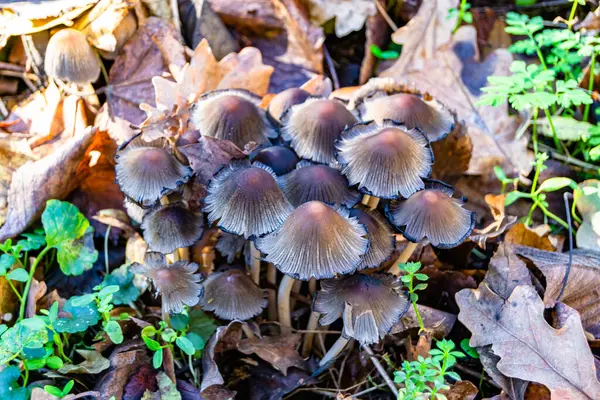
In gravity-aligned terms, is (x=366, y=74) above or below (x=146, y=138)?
below

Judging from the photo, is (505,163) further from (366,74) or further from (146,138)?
(146,138)

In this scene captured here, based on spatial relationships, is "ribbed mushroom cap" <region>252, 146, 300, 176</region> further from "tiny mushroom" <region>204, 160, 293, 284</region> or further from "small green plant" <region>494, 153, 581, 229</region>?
"small green plant" <region>494, 153, 581, 229</region>

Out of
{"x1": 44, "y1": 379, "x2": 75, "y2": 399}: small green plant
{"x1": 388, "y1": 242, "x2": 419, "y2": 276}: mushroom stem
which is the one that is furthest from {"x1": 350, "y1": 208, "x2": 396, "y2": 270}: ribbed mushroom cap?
{"x1": 44, "y1": 379, "x2": 75, "y2": 399}: small green plant

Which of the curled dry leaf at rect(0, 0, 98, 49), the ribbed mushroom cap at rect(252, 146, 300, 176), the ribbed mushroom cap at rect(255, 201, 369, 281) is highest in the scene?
the curled dry leaf at rect(0, 0, 98, 49)

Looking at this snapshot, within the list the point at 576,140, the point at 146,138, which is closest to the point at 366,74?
the point at 576,140

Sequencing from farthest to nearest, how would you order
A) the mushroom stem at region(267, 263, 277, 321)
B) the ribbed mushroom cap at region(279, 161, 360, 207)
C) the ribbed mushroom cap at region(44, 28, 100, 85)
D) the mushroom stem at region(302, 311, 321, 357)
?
the ribbed mushroom cap at region(44, 28, 100, 85), the mushroom stem at region(267, 263, 277, 321), the mushroom stem at region(302, 311, 321, 357), the ribbed mushroom cap at region(279, 161, 360, 207)

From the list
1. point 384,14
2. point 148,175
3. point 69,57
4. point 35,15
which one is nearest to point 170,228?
point 148,175

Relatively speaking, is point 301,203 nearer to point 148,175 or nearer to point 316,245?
point 316,245
